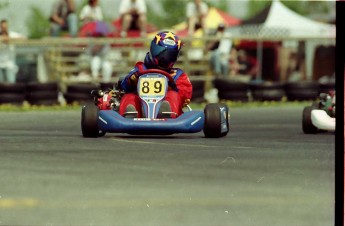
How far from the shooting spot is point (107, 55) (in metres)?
17.2

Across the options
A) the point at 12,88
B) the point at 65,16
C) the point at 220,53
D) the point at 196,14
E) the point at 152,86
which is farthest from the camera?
the point at 220,53

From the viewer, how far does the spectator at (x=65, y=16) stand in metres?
15.9

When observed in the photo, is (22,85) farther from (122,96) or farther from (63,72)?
(122,96)

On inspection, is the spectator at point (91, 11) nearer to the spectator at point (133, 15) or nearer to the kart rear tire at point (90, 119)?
the spectator at point (133, 15)

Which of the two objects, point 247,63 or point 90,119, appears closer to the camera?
point 90,119

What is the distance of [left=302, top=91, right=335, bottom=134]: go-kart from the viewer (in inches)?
408

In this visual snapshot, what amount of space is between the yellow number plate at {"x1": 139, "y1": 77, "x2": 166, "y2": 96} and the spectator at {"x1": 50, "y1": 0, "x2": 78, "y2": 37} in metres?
6.38

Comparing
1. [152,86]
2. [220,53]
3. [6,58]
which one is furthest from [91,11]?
[152,86]

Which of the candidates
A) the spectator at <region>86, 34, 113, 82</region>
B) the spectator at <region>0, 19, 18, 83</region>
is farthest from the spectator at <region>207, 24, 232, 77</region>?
the spectator at <region>0, 19, 18, 83</region>

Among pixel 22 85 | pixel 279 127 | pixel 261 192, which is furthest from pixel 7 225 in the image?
pixel 22 85

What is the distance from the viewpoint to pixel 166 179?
650cm

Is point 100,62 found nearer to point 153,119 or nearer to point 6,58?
point 6,58

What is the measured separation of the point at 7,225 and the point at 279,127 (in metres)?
6.99

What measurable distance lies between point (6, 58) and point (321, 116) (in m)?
7.26
